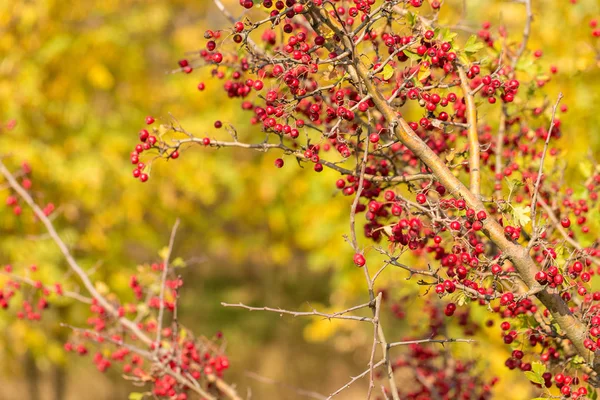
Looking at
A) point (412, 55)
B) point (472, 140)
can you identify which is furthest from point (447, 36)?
point (472, 140)

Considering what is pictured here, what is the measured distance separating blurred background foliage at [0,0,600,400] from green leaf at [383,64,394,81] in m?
2.21

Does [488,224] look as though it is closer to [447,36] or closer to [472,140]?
[472,140]

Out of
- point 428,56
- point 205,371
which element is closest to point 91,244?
point 205,371

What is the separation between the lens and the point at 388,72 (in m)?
2.22

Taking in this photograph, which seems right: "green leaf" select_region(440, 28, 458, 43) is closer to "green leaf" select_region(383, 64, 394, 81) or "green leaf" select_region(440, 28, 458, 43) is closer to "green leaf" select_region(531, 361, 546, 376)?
"green leaf" select_region(383, 64, 394, 81)

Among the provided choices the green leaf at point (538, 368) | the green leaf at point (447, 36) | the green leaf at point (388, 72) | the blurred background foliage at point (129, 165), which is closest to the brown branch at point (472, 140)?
the green leaf at point (447, 36)

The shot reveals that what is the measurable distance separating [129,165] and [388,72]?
752cm

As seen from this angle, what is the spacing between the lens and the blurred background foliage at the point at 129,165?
7.96 metres

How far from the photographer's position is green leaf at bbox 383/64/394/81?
2.19m

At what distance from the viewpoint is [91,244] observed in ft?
29.2

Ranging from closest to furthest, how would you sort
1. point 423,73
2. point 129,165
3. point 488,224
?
point 488,224, point 423,73, point 129,165

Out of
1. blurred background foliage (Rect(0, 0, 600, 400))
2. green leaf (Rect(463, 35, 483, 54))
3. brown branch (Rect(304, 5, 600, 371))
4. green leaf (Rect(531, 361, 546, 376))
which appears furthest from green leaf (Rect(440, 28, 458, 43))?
blurred background foliage (Rect(0, 0, 600, 400))

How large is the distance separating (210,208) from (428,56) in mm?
11720

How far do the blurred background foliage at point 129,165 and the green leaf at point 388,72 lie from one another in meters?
2.21
